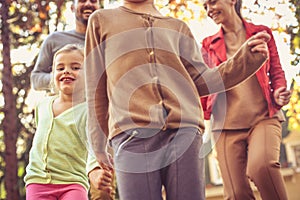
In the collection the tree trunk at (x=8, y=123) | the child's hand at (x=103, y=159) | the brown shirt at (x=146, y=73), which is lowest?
the tree trunk at (x=8, y=123)

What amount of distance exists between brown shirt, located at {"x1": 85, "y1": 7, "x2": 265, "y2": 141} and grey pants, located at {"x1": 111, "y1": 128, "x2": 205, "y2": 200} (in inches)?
1.6

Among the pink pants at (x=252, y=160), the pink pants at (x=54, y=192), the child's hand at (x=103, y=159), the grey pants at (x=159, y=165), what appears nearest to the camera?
the grey pants at (x=159, y=165)

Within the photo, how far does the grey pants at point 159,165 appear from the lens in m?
1.78

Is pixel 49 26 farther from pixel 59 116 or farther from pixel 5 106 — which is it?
pixel 59 116

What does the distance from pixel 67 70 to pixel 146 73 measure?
873 millimetres

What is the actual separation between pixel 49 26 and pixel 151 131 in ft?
17.2

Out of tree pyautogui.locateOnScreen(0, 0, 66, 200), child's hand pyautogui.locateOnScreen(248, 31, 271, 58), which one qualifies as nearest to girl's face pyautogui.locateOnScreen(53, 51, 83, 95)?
child's hand pyautogui.locateOnScreen(248, 31, 271, 58)

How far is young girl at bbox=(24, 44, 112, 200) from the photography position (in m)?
2.50

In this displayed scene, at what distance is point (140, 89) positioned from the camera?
6.24ft

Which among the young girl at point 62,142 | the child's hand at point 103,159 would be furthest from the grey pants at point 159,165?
the young girl at point 62,142

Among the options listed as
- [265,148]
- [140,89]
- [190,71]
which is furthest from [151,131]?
[265,148]

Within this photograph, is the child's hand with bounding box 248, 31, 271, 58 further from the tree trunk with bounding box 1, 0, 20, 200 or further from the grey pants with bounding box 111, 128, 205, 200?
the tree trunk with bounding box 1, 0, 20, 200

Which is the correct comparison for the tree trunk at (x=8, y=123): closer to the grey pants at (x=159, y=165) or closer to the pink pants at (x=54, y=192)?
the pink pants at (x=54, y=192)

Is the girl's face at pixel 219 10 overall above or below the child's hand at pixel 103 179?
above
